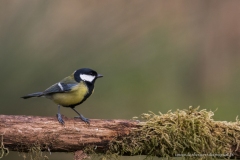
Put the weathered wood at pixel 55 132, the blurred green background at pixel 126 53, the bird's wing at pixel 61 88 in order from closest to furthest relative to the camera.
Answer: the weathered wood at pixel 55 132, the bird's wing at pixel 61 88, the blurred green background at pixel 126 53

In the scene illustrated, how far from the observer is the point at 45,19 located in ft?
10.9

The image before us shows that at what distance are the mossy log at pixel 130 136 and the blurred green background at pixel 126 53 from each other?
3.14 feet

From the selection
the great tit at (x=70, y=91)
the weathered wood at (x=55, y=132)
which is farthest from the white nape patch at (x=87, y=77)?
the weathered wood at (x=55, y=132)

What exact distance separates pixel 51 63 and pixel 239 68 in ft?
6.20

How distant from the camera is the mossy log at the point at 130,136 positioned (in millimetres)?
2131

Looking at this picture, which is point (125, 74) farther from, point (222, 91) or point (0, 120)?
point (0, 120)

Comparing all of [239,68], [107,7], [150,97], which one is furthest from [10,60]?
[239,68]

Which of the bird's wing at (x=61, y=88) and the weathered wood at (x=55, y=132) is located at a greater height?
the bird's wing at (x=61, y=88)

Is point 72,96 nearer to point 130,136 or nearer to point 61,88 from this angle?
point 61,88

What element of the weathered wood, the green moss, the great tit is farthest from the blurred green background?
the green moss

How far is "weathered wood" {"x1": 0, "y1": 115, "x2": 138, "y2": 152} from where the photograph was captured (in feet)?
6.92

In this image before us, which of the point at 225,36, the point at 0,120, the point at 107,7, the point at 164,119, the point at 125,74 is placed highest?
the point at 225,36

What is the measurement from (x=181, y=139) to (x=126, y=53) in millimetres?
1701

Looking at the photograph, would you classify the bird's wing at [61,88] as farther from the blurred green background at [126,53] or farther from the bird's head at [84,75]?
the blurred green background at [126,53]
